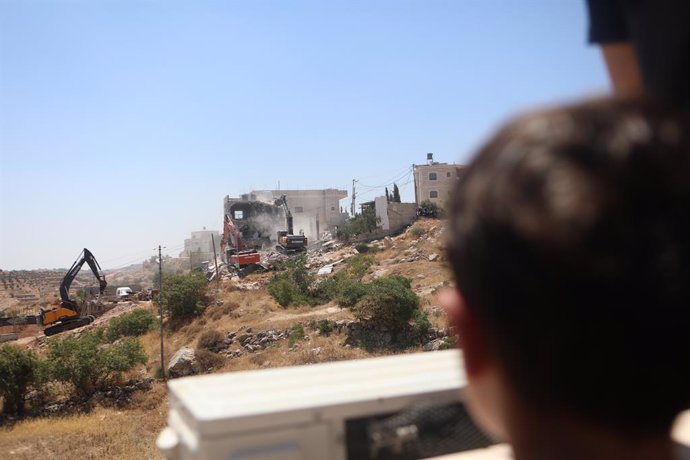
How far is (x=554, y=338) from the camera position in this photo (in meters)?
0.67

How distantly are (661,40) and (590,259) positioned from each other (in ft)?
2.64

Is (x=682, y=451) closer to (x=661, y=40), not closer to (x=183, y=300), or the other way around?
(x=661, y=40)

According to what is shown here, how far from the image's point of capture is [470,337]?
79 cm

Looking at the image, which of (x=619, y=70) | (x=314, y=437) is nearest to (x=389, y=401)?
(x=314, y=437)

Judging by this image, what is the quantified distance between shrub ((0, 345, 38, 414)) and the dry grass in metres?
1.55

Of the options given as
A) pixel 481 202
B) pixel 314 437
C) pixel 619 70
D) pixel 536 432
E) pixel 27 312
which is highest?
pixel 619 70

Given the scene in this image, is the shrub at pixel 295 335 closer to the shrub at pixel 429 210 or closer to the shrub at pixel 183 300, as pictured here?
the shrub at pixel 183 300

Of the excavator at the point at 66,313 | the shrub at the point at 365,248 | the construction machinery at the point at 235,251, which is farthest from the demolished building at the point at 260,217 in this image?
the excavator at the point at 66,313

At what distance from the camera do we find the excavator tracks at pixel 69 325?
2883cm

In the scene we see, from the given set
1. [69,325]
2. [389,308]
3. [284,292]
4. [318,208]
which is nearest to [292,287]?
[284,292]

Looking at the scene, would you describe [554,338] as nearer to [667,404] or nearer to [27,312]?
[667,404]

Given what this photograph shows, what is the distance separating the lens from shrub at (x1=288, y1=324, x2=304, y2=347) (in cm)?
1948

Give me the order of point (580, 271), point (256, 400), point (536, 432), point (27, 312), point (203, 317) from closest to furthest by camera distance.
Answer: point (580, 271)
point (536, 432)
point (256, 400)
point (203, 317)
point (27, 312)

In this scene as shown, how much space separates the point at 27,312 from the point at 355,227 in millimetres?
26229
